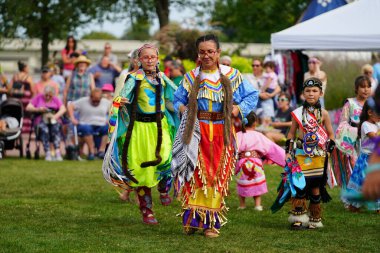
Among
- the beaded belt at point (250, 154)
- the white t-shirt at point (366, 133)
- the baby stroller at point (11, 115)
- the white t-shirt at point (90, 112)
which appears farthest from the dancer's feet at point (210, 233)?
the baby stroller at point (11, 115)

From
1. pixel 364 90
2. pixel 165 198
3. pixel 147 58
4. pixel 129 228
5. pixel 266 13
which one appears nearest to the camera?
pixel 129 228

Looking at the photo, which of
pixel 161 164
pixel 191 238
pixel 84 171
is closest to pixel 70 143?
pixel 84 171

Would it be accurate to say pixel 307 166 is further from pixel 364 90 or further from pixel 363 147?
pixel 364 90

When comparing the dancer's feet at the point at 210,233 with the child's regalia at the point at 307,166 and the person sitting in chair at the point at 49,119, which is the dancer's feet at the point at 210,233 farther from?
the person sitting in chair at the point at 49,119

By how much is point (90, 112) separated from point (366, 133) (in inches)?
308

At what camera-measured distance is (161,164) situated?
30.4 feet

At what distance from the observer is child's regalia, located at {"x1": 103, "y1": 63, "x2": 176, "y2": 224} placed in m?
9.17

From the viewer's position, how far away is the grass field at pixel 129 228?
25.7 feet

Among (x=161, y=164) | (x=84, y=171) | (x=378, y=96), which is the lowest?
(x=84, y=171)

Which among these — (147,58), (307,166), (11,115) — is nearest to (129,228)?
(147,58)

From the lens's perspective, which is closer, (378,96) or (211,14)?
(378,96)

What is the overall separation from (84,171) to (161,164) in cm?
538

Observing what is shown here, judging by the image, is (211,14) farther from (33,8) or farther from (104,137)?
(104,137)

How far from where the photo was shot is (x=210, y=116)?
8.44 metres
